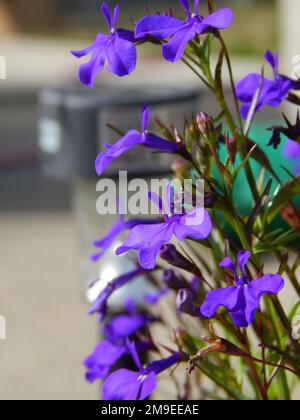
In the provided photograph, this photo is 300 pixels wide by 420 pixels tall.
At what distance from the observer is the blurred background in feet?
13.2

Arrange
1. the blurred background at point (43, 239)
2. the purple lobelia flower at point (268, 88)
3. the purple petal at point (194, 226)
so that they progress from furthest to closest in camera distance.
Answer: the blurred background at point (43, 239) → the purple lobelia flower at point (268, 88) → the purple petal at point (194, 226)

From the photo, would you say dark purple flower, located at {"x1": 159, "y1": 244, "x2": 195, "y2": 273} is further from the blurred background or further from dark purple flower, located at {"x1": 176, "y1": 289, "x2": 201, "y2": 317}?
the blurred background

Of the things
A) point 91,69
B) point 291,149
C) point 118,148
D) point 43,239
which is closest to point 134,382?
point 118,148

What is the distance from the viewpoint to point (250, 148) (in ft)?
5.51

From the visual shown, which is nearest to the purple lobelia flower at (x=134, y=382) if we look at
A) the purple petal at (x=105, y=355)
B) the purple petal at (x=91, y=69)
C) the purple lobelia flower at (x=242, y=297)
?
the purple petal at (x=105, y=355)

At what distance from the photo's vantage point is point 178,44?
58.2 inches

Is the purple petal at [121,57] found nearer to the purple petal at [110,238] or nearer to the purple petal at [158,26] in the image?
the purple petal at [158,26]

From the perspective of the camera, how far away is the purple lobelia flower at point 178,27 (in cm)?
148

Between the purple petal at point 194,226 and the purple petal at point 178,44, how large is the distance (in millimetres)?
227

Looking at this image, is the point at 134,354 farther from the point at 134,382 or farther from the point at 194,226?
the point at 194,226

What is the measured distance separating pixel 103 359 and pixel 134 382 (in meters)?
0.20

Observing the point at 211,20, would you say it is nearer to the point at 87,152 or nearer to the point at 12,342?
the point at 87,152

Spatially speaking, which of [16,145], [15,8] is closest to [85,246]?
[16,145]
